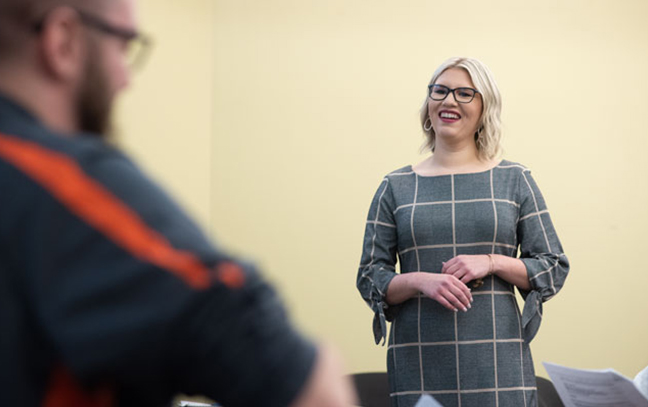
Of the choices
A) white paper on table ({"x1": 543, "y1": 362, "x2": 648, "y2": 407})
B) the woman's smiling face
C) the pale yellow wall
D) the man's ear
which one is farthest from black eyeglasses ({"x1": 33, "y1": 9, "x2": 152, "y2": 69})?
the pale yellow wall

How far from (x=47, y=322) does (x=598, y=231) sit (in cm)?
Answer: 435

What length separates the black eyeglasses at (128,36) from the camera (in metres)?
0.67

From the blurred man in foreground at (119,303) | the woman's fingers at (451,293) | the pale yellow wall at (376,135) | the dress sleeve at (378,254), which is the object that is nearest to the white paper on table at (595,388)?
the woman's fingers at (451,293)

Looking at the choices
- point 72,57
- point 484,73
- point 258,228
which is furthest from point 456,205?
point 258,228

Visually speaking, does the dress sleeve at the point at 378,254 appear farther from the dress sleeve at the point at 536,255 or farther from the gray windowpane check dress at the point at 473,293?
the dress sleeve at the point at 536,255

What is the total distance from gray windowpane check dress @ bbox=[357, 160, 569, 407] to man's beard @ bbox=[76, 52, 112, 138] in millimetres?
1802

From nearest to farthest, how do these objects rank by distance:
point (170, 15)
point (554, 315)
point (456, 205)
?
point (456, 205) → point (170, 15) → point (554, 315)

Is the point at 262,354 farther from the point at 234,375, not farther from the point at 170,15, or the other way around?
the point at 170,15

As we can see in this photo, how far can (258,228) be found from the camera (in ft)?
14.7

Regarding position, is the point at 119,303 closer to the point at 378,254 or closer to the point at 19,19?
the point at 19,19

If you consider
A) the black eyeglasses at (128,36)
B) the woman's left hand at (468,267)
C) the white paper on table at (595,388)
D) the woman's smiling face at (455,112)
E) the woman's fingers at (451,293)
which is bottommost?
the white paper on table at (595,388)

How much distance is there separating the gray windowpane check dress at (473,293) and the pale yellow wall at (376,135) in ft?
6.33

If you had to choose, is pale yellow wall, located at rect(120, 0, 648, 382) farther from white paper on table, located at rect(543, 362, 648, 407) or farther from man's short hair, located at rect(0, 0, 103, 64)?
man's short hair, located at rect(0, 0, 103, 64)

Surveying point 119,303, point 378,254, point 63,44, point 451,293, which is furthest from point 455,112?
point 119,303
